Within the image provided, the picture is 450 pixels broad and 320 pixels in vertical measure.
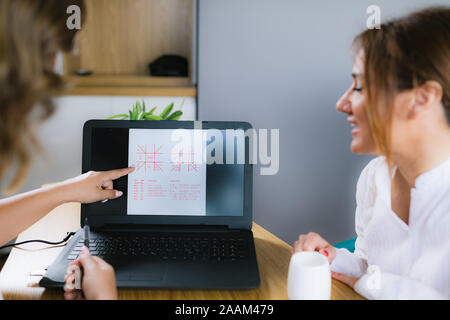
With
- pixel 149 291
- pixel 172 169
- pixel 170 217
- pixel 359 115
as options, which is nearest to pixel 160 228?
pixel 170 217

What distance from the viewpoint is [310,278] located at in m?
0.62

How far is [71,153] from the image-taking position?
173 cm

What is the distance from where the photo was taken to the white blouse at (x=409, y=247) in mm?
677

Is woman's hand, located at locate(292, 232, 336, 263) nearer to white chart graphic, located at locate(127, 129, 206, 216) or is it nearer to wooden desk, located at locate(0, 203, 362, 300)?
wooden desk, located at locate(0, 203, 362, 300)

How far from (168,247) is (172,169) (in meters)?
0.21

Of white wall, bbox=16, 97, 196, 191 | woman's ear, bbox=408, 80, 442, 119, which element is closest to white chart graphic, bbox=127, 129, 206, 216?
woman's ear, bbox=408, 80, 442, 119

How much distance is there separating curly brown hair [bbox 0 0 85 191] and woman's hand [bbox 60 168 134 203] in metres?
0.38

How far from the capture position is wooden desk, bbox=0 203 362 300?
67 centimetres

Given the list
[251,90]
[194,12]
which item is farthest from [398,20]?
[194,12]

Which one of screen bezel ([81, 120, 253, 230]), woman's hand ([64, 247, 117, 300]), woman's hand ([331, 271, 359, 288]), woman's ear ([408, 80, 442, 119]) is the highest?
woman's ear ([408, 80, 442, 119])

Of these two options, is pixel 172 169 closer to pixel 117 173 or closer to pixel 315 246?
pixel 117 173

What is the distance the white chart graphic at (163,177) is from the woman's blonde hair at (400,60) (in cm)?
41

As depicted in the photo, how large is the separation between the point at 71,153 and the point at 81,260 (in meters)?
1.15

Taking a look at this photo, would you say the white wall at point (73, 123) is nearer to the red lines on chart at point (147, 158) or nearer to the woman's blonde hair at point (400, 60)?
the red lines on chart at point (147, 158)
